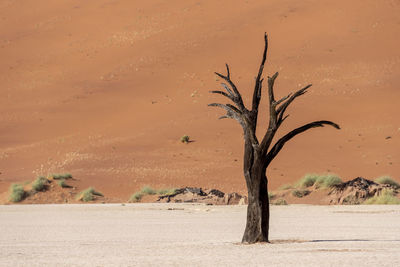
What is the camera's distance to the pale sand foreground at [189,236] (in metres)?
14.9

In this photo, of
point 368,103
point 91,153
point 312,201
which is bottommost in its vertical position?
point 312,201

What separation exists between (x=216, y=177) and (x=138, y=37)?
26.8 meters

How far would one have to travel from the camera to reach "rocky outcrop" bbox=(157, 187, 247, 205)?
35.3m

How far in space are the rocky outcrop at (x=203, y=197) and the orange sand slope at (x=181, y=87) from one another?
562 centimetres

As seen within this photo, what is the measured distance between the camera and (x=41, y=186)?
40.8 m

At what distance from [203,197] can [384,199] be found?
764cm

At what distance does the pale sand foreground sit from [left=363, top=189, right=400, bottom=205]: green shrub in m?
1.75

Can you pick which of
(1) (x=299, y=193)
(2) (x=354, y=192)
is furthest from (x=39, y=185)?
(2) (x=354, y=192)

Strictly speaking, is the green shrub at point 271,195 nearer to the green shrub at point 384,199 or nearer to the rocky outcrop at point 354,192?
the rocky outcrop at point 354,192

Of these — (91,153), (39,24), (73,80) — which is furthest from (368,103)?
(39,24)

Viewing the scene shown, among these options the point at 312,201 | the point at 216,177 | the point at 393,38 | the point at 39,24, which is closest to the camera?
the point at 312,201

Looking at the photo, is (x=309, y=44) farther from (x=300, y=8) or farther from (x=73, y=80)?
(x=73, y=80)

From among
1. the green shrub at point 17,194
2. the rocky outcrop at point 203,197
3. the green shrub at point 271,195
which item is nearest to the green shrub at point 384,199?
the green shrub at point 271,195

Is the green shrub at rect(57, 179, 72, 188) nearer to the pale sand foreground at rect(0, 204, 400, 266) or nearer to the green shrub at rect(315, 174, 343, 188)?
the pale sand foreground at rect(0, 204, 400, 266)
